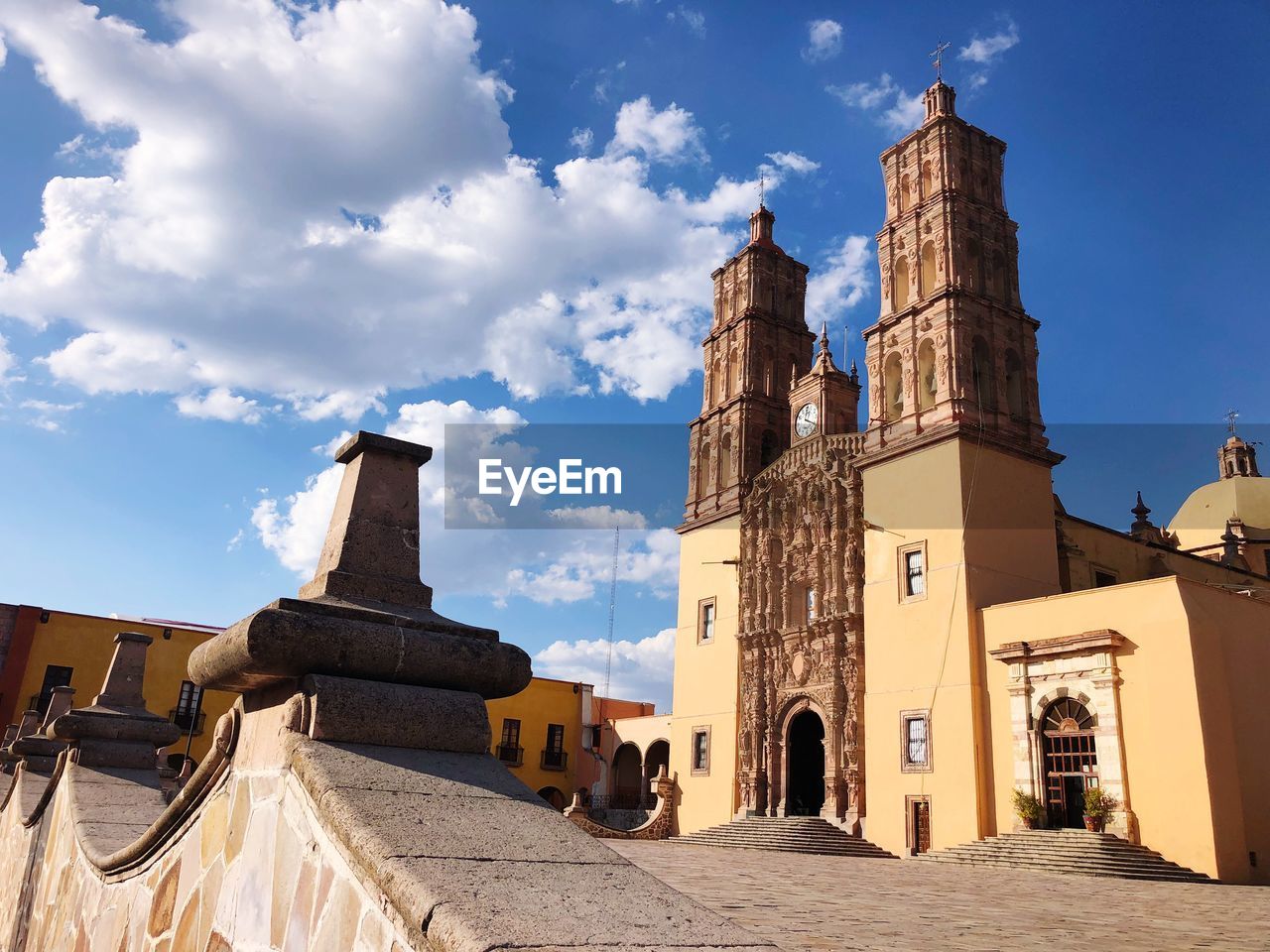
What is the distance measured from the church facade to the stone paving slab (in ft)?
8.10

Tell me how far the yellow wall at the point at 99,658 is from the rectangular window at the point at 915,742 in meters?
22.0

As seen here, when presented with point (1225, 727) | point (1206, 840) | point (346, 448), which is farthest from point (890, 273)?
point (346, 448)

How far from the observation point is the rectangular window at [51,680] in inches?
1205

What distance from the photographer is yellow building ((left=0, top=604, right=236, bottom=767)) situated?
3050 cm

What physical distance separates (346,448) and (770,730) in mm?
23091

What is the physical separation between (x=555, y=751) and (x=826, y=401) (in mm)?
19068

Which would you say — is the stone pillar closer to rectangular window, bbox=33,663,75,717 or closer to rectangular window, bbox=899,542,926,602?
rectangular window, bbox=899,542,926,602

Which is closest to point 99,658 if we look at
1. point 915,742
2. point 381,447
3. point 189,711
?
point 189,711

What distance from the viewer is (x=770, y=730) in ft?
82.8

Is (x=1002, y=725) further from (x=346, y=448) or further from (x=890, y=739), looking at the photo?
(x=346, y=448)

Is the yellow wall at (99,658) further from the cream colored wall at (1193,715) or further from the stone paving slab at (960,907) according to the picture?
the cream colored wall at (1193,715)

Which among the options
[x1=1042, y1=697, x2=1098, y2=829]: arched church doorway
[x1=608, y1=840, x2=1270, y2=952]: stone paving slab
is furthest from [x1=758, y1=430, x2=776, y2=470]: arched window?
[x1=608, y1=840, x2=1270, y2=952]: stone paving slab

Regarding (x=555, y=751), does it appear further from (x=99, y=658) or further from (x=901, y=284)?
(x=901, y=284)

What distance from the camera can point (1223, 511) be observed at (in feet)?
137
